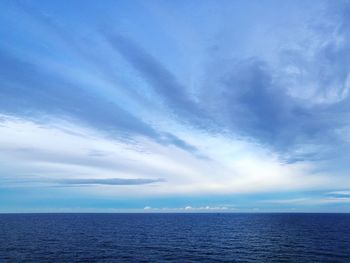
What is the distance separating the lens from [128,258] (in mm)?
59062

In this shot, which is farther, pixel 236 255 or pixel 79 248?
pixel 79 248

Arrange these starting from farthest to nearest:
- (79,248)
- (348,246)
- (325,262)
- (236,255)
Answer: (348,246)
(79,248)
(236,255)
(325,262)

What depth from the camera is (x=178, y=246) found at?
7656 centimetres

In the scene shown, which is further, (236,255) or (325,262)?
(236,255)

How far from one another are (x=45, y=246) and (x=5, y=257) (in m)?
16.0

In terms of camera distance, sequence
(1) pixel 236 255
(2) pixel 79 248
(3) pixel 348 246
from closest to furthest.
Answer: (1) pixel 236 255 < (2) pixel 79 248 < (3) pixel 348 246

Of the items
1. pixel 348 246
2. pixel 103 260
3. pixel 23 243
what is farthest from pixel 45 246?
pixel 348 246

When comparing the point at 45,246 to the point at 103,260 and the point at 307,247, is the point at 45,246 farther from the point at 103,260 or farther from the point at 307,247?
the point at 307,247

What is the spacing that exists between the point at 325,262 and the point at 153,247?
125ft

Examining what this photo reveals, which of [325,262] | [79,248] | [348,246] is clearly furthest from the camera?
[348,246]

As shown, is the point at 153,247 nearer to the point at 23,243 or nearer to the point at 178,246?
the point at 178,246

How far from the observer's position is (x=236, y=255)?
6406cm

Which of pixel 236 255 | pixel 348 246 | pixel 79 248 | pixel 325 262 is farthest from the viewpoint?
pixel 348 246

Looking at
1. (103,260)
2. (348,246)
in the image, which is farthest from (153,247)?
(348,246)
